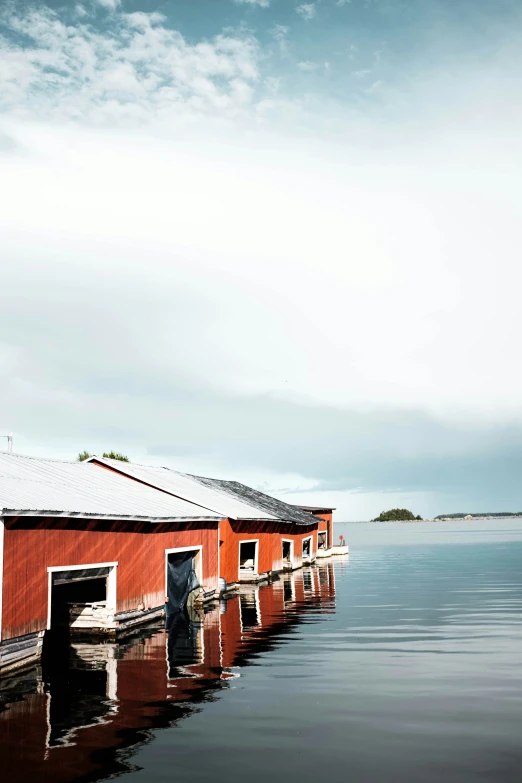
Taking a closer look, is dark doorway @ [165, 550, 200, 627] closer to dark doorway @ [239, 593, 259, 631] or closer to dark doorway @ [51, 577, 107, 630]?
dark doorway @ [239, 593, 259, 631]

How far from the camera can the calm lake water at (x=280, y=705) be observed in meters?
12.5

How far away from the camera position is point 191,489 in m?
48.0

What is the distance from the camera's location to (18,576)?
21656mm

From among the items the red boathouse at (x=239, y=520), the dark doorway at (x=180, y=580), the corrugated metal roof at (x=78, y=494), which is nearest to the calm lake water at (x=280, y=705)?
the dark doorway at (x=180, y=580)

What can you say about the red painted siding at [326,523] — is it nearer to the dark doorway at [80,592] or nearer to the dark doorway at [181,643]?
the dark doorway at [181,643]

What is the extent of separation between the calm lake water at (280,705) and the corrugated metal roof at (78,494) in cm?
446

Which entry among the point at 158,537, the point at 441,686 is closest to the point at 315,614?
the point at 158,537

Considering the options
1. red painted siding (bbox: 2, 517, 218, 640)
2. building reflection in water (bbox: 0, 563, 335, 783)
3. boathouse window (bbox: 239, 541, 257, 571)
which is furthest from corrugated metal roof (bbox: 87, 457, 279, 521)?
building reflection in water (bbox: 0, 563, 335, 783)

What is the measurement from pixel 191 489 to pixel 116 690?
29.9m

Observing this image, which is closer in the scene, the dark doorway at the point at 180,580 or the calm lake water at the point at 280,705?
the calm lake water at the point at 280,705

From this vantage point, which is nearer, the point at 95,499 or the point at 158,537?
the point at 95,499

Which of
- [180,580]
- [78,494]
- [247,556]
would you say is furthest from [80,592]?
[247,556]

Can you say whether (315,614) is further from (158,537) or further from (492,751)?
(492,751)

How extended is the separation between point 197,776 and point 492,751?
5130 mm
